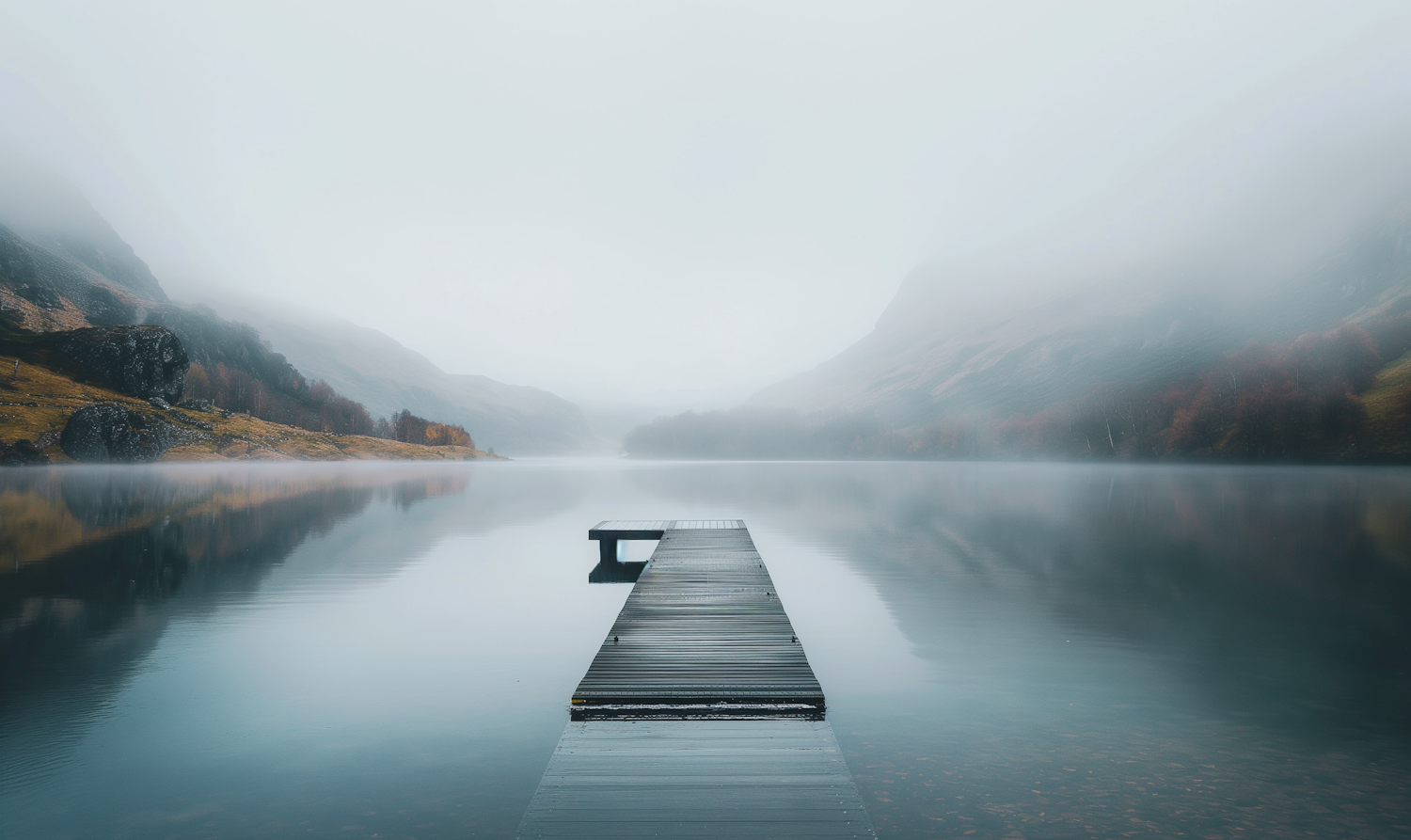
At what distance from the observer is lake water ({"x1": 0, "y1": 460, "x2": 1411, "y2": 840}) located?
24.7 ft

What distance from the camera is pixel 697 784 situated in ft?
18.9

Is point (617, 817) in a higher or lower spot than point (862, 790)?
higher

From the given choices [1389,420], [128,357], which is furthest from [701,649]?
[128,357]

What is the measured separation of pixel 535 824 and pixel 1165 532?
37.3 meters

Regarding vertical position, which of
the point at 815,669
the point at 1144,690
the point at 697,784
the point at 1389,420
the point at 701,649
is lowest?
the point at 815,669

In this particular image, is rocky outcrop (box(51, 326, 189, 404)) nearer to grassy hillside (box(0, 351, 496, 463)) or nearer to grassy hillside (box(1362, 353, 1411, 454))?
grassy hillside (box(0, 351, 496, 463))

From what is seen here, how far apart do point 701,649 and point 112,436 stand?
6390 inches

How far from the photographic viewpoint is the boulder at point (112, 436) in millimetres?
118938

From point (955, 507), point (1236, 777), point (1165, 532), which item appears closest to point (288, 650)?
point (1236, 777)

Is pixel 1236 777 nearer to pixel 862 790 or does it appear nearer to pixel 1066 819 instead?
pixel 1066 819

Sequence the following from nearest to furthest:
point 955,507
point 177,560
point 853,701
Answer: point 853,701 < point 177,560 < point 955,507

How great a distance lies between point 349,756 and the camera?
8.93 m

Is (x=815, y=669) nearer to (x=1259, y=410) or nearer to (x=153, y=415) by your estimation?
(x=1259, y=410)

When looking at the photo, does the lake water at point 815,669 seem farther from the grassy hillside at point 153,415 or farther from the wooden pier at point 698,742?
the grassy hillside at point 153,415
